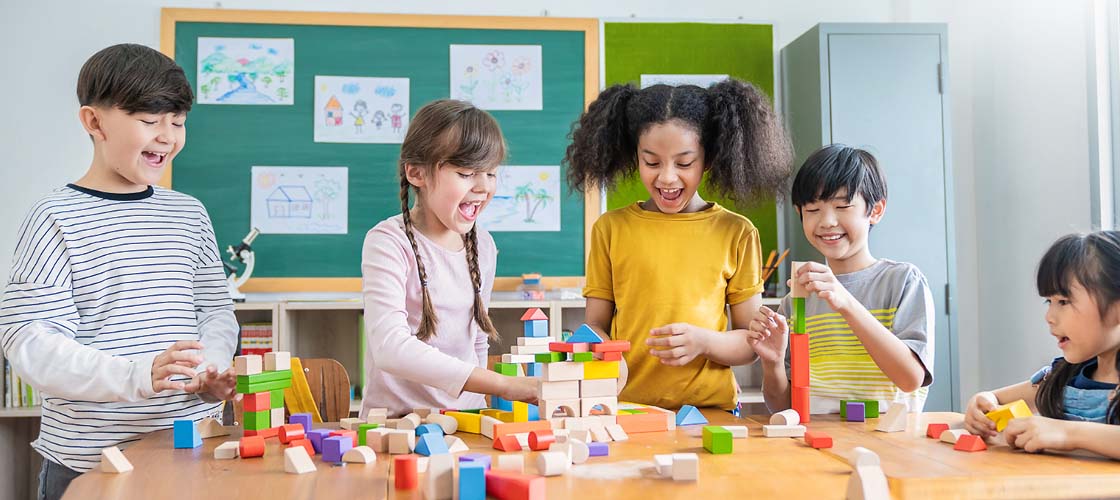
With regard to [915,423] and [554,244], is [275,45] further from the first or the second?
[915,423]

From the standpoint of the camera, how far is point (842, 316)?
1.74 metres

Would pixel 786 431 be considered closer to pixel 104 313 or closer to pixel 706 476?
pixel 706 476

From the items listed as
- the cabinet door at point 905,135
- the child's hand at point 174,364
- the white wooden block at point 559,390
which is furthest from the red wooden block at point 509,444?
the cabinet door at point 905,135

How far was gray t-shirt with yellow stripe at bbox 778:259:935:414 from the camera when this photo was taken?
1.80 m

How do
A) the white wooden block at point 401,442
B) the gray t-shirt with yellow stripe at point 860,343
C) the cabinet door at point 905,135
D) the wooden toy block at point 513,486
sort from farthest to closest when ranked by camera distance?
the cabinet door at point 905,135, the gray t-shirt with yellow stripe at point 860,343, the white wooden block at point 401,442, the wooden toy block at point 513,486

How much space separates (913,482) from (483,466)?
1.80ft

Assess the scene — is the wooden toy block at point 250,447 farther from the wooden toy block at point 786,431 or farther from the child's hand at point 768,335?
the child's hand at point 768,335

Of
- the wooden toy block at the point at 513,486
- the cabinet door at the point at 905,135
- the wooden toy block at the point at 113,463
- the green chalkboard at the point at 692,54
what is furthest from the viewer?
the green chalkboard at the point at 692,54

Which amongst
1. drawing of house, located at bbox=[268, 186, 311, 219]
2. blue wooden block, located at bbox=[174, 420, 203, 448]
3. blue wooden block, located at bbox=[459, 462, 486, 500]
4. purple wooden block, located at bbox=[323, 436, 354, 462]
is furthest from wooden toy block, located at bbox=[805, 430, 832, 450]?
drawing of house, located at bbox=[268, 186, 311, 219]

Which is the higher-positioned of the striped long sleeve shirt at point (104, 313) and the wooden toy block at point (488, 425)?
the striped long sleeve shirt at point (104, 313)

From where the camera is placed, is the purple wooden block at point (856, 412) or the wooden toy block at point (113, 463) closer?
the wooden toy block at point (113, 463)

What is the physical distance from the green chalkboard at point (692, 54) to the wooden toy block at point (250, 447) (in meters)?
2.74

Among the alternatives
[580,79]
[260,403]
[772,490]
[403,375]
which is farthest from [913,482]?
[580,79]

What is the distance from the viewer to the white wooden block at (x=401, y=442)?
132 centimetres
